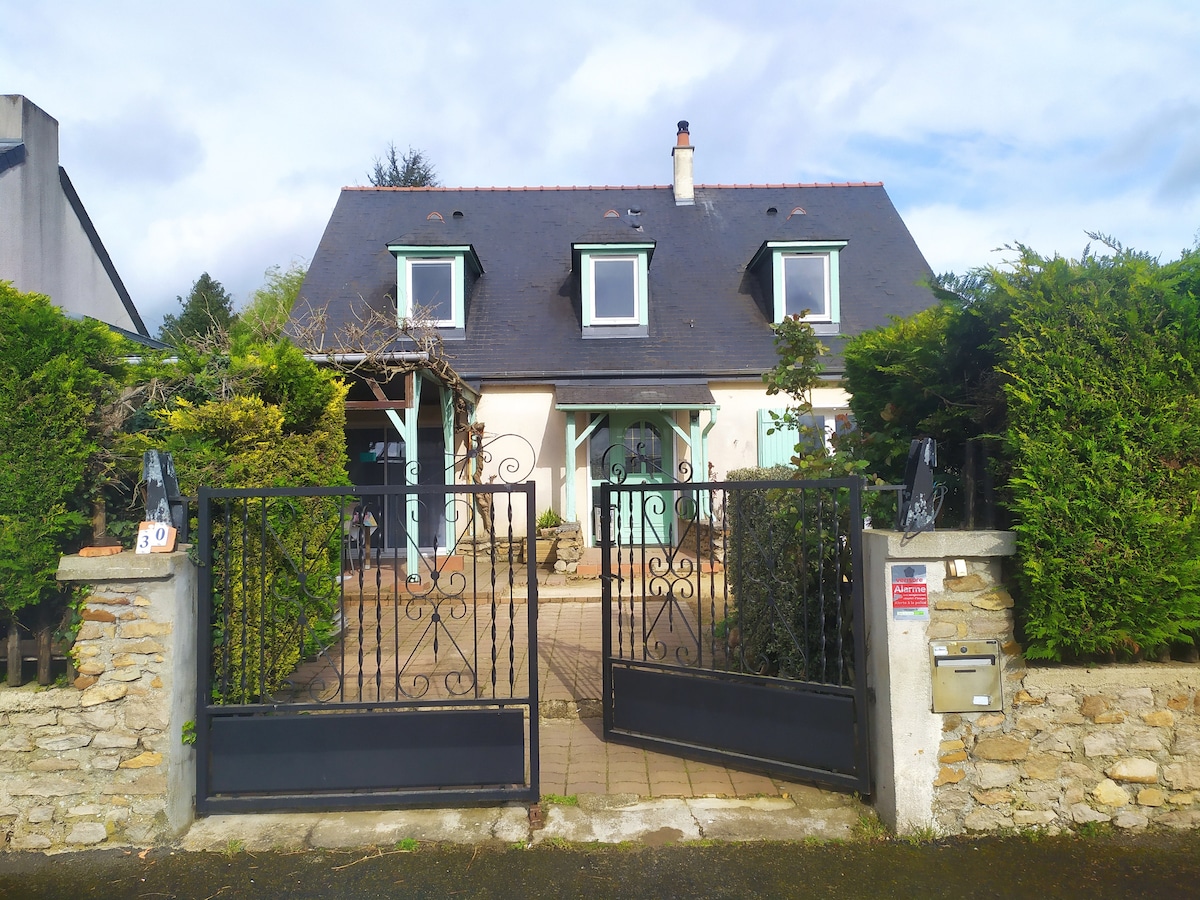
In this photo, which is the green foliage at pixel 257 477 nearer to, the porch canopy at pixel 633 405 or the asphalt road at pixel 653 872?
the asphalt road at pixel 653 872

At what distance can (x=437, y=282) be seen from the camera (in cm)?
1236

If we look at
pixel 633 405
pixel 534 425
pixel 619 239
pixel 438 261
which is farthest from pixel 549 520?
pixel 438 261

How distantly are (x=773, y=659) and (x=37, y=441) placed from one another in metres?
4.24

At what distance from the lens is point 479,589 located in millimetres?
8281

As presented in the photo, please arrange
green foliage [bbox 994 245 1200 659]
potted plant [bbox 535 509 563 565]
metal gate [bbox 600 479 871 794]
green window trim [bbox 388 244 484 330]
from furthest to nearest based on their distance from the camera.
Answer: green window trim [bbox 388 244 484 330], potted plant [bbox 535 509 563 565], metal gate [bbox 600 479 871 794], green foliage [bbox 994 245 1200 659]

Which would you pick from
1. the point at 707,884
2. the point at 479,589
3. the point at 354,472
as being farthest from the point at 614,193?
the point at 707,884

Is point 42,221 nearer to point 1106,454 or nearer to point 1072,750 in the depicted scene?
point 1106,454

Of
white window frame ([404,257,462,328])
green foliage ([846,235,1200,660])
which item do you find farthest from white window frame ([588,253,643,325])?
green foliage ([846,235,1200,660])

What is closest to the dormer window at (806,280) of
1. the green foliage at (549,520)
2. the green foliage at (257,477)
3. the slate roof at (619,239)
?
the slate roof at (619,239)

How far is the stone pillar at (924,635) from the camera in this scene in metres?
3.37

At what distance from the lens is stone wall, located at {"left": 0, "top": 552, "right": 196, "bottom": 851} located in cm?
338

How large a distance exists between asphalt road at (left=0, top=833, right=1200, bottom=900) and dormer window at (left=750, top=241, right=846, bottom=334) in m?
9.97

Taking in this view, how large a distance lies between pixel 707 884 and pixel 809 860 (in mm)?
525

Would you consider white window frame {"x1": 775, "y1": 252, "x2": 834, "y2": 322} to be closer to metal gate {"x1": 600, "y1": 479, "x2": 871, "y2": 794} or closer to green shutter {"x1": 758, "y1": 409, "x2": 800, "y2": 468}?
green shutter {"x1": 758, "y1": 409, "x2": 800, "y2": 468}
